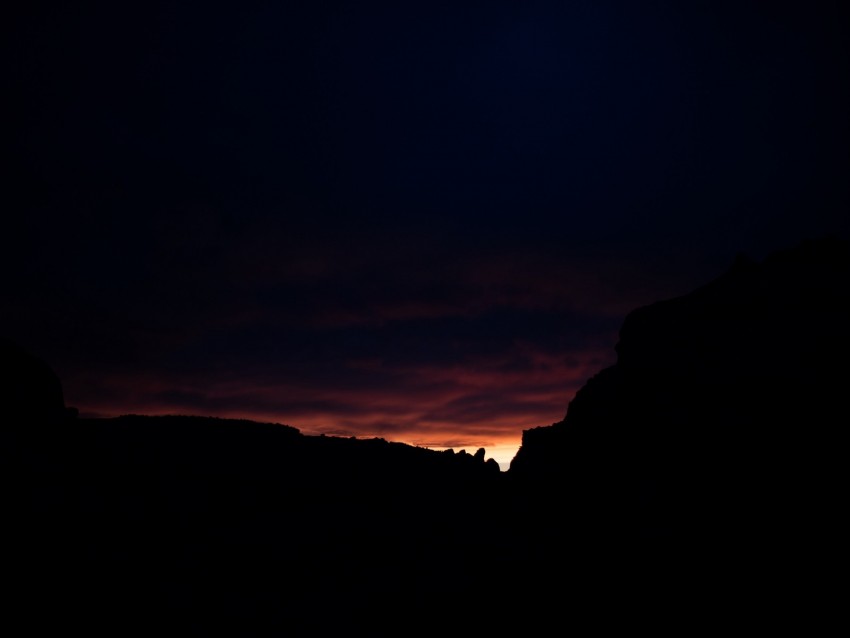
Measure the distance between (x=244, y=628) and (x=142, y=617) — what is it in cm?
361

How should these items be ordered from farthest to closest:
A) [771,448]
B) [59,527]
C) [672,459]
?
[672,459] → [771,448] → [59,527]

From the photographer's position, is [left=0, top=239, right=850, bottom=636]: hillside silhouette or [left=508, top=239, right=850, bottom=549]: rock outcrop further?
[left=508, top=239, right=850, bottom=549]: rock outcrop

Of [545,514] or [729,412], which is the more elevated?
[729,412]

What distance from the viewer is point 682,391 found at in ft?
78.6

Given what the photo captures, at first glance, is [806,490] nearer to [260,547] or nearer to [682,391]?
[682,391]

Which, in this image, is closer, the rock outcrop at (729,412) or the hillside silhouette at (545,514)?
the hillside silhouette at (545,514)

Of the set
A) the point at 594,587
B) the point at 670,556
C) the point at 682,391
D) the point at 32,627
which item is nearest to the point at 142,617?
the point at 32,627

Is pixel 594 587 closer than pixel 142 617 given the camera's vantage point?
No

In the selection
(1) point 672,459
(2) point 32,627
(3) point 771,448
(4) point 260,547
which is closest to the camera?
(2) point 32,627

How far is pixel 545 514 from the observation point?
29.1 metres

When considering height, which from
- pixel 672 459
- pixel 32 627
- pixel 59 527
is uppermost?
pixel 672 459

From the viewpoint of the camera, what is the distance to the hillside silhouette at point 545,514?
1772 cm

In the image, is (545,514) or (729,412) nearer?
(729,412)

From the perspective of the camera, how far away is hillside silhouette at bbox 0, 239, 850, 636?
58.1 ft
